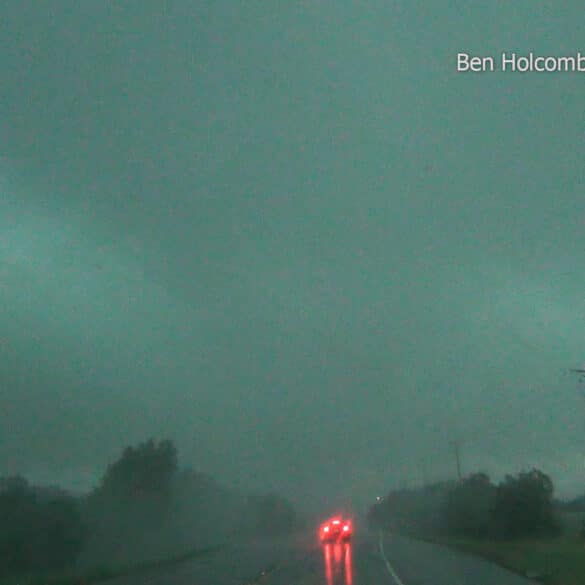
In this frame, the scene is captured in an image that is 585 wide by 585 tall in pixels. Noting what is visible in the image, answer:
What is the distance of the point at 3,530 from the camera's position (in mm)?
54062

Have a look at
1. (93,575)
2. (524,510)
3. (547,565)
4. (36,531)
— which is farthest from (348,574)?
(524,510)

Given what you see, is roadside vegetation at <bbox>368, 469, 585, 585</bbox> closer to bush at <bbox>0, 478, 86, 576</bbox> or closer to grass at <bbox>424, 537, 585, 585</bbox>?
grass at <bbox>424, 537, 585, 585</bbox>

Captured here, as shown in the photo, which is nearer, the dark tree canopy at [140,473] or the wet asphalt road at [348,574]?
the wet asphalt road at [348,574]

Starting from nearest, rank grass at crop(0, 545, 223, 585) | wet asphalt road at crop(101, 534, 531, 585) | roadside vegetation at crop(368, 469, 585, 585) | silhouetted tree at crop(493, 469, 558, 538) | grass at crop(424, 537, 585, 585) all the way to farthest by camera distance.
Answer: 1. grass at crop(424, 537, 585, 585)
2. wet asphalt road at crop(101, 534, 531, 585)
3. grass at crop(0, 545, 223, 585)
4. roadside vegetation at crop(368, 469, 585, 585)
5. silhouetted tree at crop(493, 469, 558, 538)

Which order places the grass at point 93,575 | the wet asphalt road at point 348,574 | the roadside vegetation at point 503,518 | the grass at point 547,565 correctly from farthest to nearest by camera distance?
the roadside vegetation at point 503,518 → the grass at point 93,575 → the wet asphalt road at point 348,574 → the grass at point 547,565

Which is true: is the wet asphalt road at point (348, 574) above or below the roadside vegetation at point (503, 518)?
above

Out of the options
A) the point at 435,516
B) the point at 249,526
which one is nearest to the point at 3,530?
the point at 435,516

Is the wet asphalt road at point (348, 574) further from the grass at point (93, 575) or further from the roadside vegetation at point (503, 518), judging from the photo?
the roadside vegetation at point (503, 518)

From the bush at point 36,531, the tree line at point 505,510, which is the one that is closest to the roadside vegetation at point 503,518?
the tree line at point 505,510

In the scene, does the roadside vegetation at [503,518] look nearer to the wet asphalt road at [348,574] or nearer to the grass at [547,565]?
the grass at [547,565]

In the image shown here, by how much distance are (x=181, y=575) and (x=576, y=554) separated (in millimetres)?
17493

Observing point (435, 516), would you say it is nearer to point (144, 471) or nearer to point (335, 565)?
point (144, 471)

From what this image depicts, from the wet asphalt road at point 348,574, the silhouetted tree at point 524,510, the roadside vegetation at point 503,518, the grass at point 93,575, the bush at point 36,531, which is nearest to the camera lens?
the wet asphalt road at point 348,574

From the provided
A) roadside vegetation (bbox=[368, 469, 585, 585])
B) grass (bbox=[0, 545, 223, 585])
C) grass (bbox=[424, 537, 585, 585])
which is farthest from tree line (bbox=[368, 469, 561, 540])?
grass (bbox=[0, 545, 223, 585])
